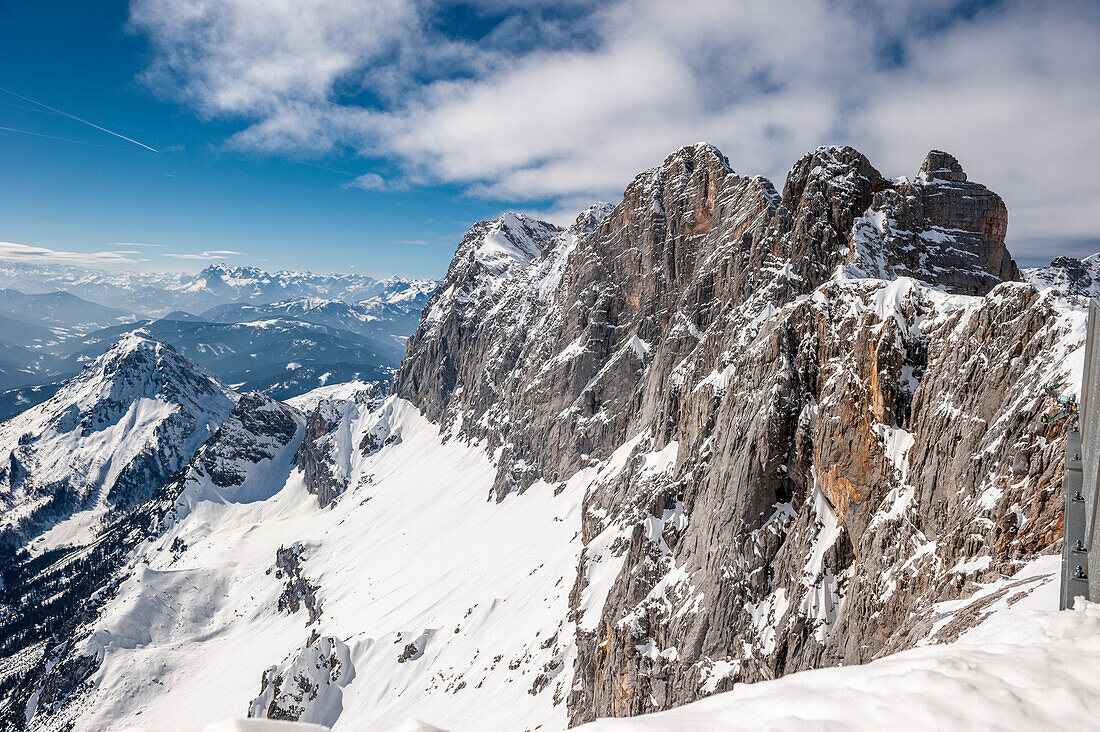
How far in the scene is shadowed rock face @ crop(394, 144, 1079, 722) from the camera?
23750 mm

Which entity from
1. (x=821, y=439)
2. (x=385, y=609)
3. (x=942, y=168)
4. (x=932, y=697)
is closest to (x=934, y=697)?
(x=932, y=697)

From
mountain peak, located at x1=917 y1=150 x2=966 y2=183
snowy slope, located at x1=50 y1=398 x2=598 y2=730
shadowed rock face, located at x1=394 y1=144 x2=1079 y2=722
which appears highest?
mountain peak, located at x1=917 y1=150 x2=966 y2=183

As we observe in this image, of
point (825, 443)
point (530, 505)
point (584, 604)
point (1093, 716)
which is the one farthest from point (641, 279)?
point (1093, 716)

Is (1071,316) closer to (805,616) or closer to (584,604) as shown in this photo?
(805,616)

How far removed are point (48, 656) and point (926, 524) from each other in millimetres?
217495

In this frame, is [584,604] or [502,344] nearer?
[584,604]

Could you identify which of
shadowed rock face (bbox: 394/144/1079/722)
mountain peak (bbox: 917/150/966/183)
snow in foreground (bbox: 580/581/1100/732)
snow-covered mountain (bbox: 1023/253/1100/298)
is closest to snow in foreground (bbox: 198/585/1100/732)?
snow in foreground (bbox: 580/581/1100/732)

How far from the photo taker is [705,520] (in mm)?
46344

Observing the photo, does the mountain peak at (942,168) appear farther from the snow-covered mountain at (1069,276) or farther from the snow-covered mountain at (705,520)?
the snow-covered mountain at (1069,276)

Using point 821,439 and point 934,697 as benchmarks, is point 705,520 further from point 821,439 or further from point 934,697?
point 934,697

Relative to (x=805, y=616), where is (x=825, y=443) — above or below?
above

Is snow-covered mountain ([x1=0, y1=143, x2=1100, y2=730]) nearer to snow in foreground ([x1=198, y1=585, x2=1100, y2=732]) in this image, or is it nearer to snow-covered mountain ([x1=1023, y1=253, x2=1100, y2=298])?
snow in foreground ([x1=198, y1=585, x2=1100, y2=732])

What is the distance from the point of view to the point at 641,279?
107250 mm

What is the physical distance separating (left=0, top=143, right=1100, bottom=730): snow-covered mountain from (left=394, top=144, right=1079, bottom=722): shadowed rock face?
0.68 feet
